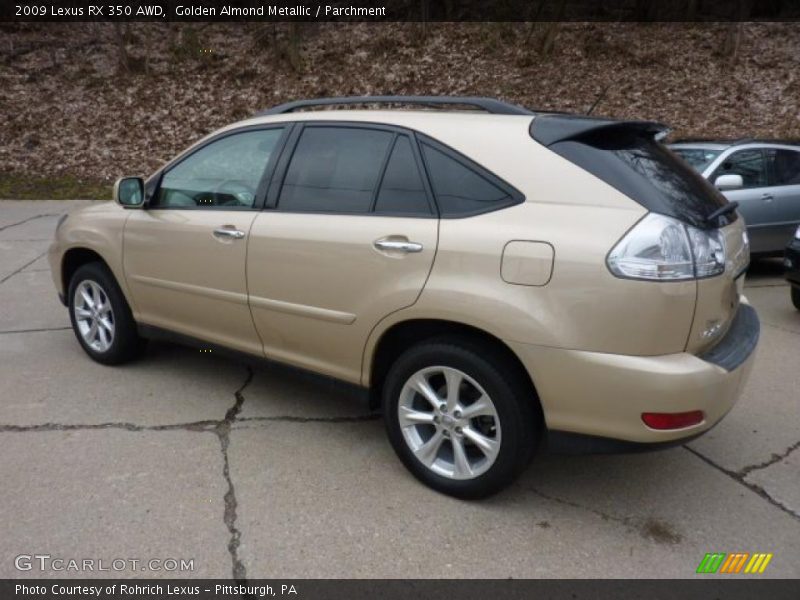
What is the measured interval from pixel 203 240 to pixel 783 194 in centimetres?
632

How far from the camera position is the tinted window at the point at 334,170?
320 cm

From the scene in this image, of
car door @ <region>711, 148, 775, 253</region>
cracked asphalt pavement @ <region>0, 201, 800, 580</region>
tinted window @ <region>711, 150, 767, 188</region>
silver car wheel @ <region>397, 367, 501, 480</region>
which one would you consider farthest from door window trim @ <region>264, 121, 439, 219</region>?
tinted window @ <region>711, 150, 767, 188</region>

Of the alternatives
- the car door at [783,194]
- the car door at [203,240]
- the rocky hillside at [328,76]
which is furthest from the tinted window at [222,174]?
the rocky hillside at [328,76]

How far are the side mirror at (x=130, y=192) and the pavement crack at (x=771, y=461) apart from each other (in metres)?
3.69

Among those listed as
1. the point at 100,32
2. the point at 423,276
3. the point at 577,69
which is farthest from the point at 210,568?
the point at 100,32

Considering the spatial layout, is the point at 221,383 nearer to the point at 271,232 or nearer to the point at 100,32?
the point at 271,232

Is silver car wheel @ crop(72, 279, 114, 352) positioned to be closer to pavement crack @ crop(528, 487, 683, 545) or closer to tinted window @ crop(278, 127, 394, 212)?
tinted window @ crop(278, 127, 394, 212)

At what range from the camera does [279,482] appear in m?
3.15

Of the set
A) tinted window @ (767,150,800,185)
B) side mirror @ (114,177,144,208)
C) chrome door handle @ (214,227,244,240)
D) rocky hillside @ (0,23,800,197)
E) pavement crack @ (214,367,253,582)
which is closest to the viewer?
pavement crack @ (214,367,253,582)

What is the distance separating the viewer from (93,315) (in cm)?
456

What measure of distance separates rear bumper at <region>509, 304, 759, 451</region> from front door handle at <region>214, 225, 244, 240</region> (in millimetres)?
1655

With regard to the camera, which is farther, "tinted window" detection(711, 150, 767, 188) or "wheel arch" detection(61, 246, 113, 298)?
"tinted window" detection(711, 150, 767, 188)

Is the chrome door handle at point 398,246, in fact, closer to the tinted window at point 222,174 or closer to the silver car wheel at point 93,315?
the tinted window at point 222,174

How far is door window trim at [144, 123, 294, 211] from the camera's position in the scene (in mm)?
3553
